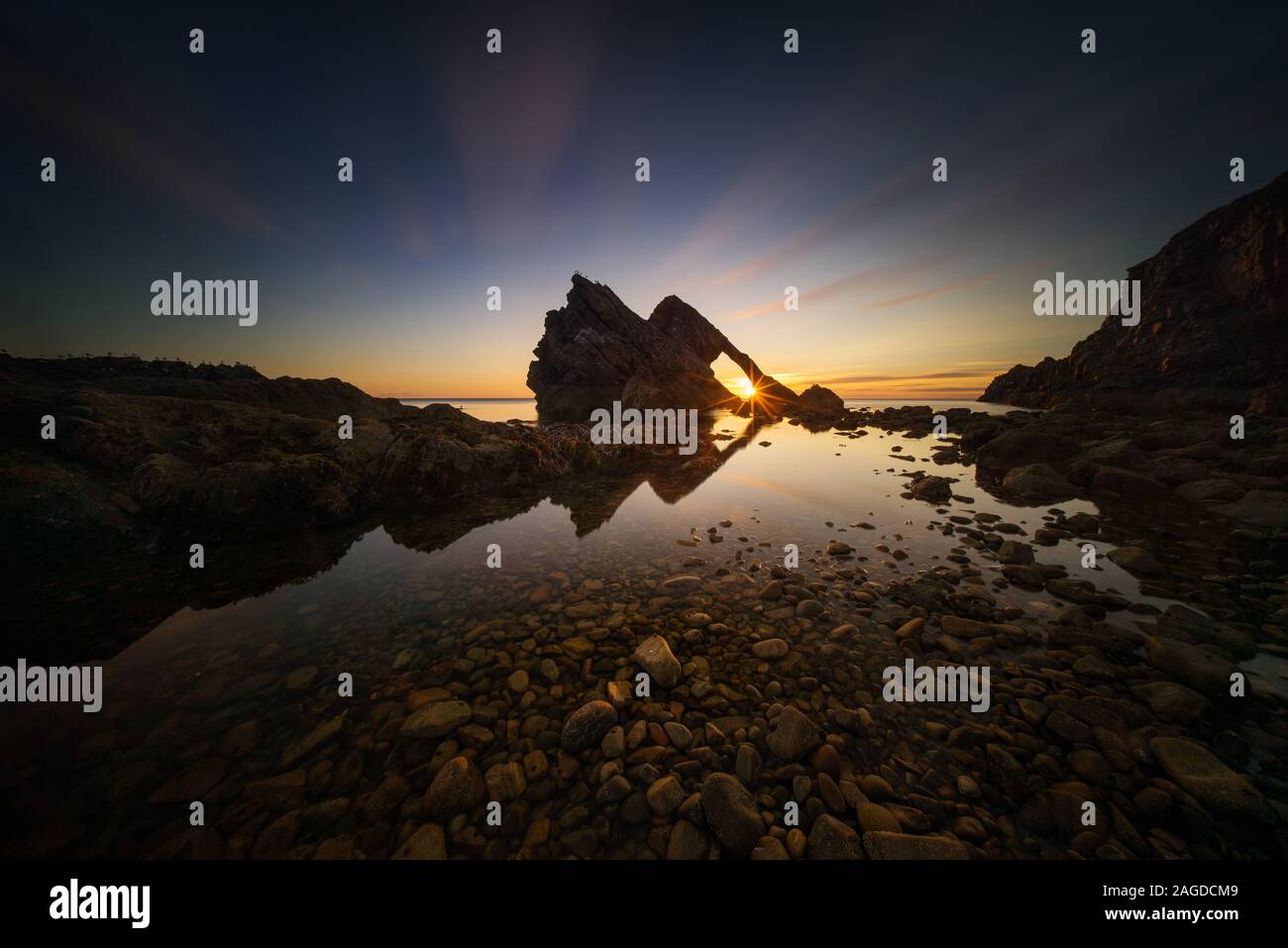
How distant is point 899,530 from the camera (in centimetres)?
1081

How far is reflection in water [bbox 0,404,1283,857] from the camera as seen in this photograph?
3.49m

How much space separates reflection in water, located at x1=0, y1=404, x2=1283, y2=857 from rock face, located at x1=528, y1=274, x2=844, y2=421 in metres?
49.9

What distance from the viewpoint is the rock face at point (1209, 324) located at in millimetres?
38656

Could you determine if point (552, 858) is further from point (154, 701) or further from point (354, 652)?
point (154, 701)

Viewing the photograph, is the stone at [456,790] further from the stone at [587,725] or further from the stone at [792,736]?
the stone at [792,736]

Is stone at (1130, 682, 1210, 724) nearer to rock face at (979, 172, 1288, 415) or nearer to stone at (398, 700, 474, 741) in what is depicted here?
stone at (398, 700, 474, 741)

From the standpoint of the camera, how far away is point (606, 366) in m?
67.1

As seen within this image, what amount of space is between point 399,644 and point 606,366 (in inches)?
2562

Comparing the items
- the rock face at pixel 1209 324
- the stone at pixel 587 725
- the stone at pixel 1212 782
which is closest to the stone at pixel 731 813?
the stone at pixel 587 725

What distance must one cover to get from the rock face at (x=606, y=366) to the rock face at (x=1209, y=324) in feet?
117

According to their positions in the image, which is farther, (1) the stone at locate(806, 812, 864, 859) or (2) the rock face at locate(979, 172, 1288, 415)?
(2) the rock face at locate(979, 172, 1288, 415)

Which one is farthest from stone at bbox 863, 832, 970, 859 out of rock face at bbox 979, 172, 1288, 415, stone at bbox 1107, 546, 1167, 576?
rock face at bbox 979, 172, 1288, 415

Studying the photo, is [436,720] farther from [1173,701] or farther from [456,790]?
[1173,701]
